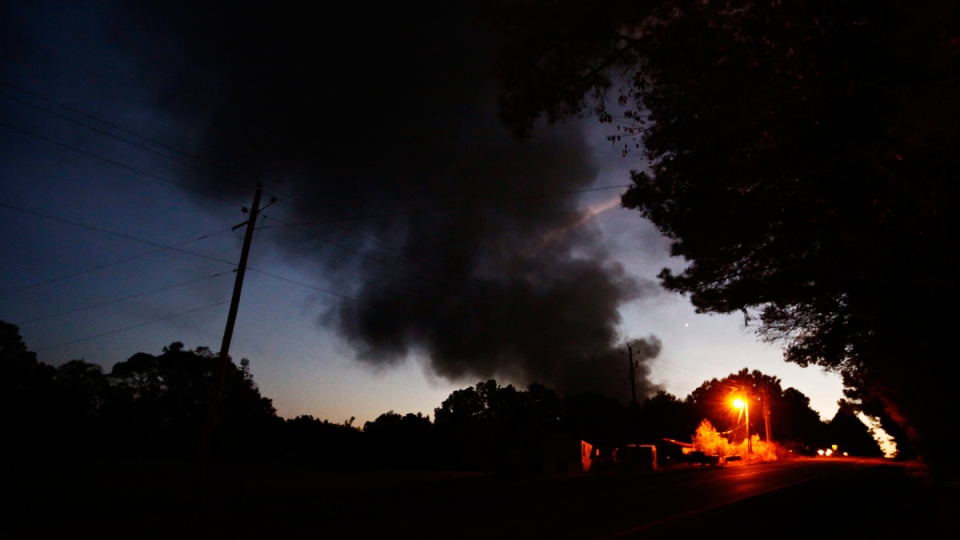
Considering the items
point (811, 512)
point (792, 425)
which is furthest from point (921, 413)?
point (792, 425)

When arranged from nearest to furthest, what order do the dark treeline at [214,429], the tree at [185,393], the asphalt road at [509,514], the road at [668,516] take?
the road at [668,516] < the asphalt road at [509,514] < the dark treeline at [214,429] < the tree at [185,393]

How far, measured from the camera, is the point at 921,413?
29781mm

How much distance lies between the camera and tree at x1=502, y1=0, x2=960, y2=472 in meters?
7.26

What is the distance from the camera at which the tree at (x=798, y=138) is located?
7.26 meters

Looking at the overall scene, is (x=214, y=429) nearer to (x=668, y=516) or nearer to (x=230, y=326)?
(x=230, y=326)

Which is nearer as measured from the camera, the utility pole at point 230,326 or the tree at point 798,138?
the tree at point 798,138

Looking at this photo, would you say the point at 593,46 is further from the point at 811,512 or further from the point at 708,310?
the point at 811,512

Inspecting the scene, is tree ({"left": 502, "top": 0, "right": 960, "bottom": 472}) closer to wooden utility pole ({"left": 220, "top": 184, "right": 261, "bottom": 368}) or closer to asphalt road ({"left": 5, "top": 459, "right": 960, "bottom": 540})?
asphalt road ({"left": 5, "top": 459, "right": 960, "bottom": 540})

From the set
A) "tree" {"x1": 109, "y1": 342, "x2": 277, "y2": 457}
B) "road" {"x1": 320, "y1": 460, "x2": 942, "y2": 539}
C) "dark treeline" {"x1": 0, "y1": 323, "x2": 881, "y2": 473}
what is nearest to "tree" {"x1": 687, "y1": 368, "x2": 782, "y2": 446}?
"dark treeline" {"x1": 0, "y1": 323, "x2": 881, "y2": 473}

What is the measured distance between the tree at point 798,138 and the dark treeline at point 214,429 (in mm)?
14860

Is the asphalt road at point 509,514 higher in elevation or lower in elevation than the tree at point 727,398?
lower

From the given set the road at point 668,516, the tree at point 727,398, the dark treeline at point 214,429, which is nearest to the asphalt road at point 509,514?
the road at point 668,516

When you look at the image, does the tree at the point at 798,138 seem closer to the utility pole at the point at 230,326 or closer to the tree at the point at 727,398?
the utility pole at the point at 230,326

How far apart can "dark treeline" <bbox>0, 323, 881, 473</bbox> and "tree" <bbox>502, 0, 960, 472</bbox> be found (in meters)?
14.9
